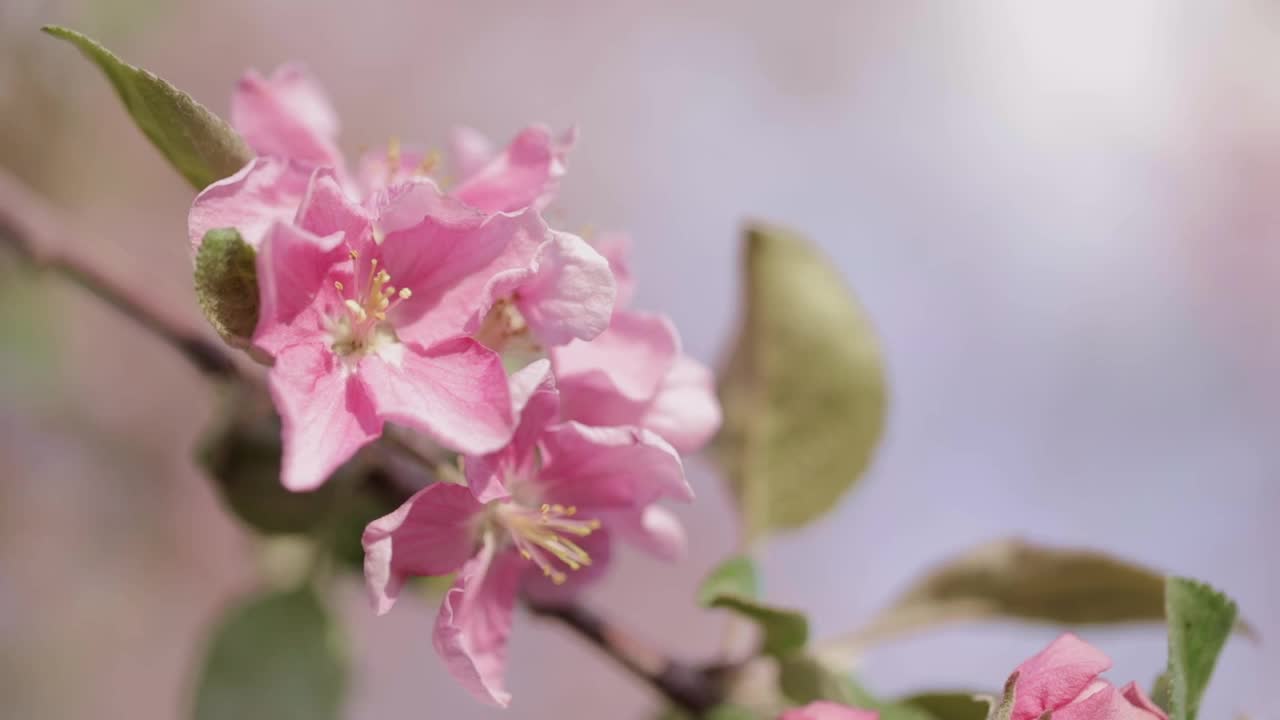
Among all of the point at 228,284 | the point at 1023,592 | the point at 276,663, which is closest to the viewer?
the point at 228,284

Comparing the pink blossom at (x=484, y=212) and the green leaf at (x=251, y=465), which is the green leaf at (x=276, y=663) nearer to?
the green leaf at (x=251, y=465)

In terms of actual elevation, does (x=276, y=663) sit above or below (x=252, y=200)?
below

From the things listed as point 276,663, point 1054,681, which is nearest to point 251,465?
point 276,663

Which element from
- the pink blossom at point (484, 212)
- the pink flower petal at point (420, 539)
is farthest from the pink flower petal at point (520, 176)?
the pink flower petal at point (420, 539)

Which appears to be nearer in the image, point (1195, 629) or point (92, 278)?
point (1195, 629)

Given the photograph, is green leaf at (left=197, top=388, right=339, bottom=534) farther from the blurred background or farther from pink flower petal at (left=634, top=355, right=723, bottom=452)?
the blurred background

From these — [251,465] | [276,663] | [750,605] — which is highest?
[750,605]

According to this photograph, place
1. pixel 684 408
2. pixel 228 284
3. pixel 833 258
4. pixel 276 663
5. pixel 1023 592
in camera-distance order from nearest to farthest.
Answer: pixel 228 284
pixel 684 408
pixel 1023 592
pixel 276 663
pixel 833 258

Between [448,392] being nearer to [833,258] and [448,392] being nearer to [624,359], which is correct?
[624,359]
